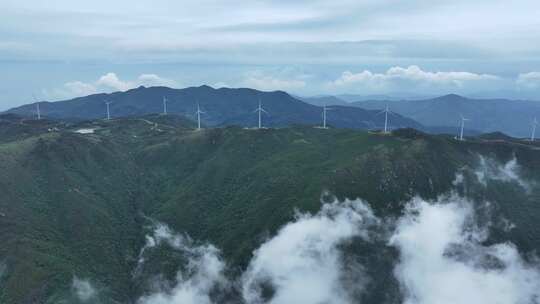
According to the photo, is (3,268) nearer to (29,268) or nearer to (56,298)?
(29,268)

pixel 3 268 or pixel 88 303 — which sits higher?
pixel 3 268

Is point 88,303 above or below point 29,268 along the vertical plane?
below

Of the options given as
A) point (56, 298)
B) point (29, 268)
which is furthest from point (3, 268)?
point (56, 298)

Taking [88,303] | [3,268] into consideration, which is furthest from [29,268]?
[88,303]

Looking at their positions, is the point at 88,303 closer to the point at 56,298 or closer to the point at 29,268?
the point at 56,298

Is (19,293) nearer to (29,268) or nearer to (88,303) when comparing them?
(29,268)

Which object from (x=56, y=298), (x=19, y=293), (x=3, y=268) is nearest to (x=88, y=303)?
(x=56, y=298)

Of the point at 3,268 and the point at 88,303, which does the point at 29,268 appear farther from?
the point at 88,303
